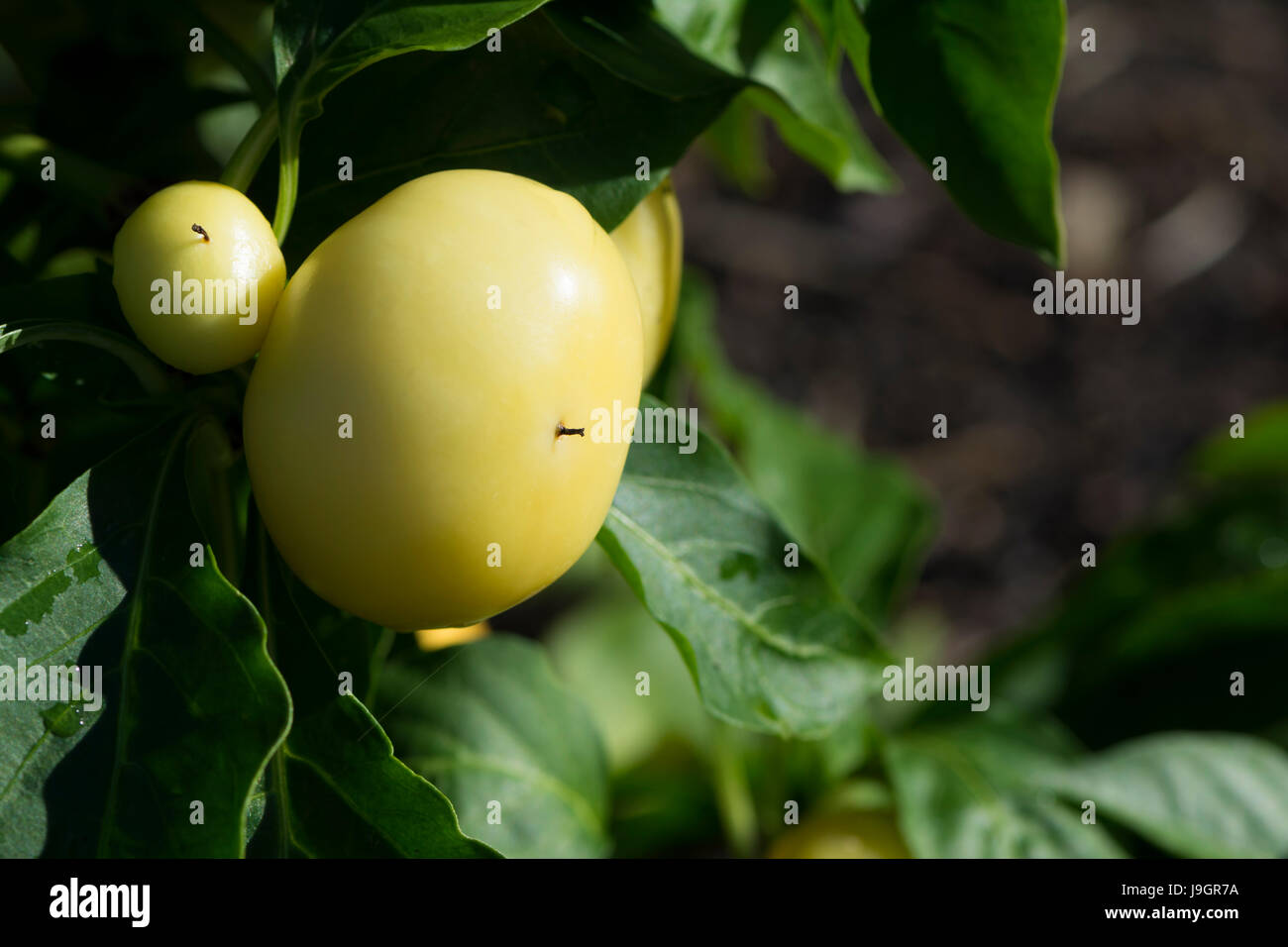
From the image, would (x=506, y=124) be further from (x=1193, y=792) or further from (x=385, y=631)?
(x=1193, y=792)

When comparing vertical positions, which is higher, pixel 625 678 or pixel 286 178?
pixel 286 178

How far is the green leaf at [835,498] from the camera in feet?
3.87

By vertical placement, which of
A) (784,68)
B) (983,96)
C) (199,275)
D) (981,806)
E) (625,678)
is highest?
(784,68)

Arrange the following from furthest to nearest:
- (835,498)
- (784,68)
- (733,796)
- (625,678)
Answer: (625,678) < (835,498) < (733,796) < (784,68)

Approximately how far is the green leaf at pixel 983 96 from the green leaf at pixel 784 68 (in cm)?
6

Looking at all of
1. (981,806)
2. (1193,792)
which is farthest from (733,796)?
(1193,792)

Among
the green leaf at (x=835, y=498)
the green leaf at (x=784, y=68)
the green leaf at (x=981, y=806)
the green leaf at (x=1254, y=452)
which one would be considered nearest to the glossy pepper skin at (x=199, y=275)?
the green leaf at (x=784, y=68)

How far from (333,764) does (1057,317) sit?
1.72 m

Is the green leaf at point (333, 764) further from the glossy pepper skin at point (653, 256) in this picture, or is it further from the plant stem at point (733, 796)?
the plant stem at point (733, 796)

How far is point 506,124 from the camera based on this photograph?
0.53m

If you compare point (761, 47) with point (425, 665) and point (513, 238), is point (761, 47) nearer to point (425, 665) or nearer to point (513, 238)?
point (513, 238)

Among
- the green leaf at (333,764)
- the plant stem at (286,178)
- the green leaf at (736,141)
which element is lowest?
the green leaf at (333,764)

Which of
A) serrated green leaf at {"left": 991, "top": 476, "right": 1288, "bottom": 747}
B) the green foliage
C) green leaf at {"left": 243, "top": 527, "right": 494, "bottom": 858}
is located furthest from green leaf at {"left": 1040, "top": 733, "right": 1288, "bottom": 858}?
green leaf at {"left": 243, "top": 527, "right": 494, "bottom": 858}
